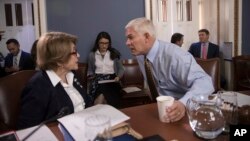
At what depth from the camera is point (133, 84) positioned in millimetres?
3494

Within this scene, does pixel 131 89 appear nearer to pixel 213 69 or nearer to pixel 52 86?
pixel 213 69

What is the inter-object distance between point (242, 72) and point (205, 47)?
47.3 inches

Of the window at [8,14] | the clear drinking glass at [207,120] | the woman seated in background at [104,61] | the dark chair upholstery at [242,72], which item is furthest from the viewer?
the window at [8,14]

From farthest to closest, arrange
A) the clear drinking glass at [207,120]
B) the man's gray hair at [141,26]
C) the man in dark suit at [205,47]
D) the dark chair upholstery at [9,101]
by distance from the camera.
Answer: the man in dark suit at [205,47]
the man's gray hair at [141,26]
the dark chair upholstery at [9,101]
the clear drinking glass at [207,120]

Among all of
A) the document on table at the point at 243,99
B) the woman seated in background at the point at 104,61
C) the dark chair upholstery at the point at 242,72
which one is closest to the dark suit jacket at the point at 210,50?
the dark chair upholstery at the point at 242,72

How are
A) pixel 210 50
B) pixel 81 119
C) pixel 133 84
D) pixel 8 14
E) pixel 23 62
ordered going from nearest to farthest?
pixel 81 119, pixel 133 84, pixel 23 62, pixel 210 50, pixel 8 14

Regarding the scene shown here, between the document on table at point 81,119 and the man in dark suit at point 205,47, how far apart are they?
13.1 ft

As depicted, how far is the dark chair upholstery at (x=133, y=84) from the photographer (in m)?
2.98

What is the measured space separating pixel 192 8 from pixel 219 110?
424 cm

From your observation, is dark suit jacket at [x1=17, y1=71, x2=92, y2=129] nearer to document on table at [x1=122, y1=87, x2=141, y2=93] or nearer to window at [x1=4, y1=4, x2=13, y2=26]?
document on table at [x1=122, y1=87, x2=141, y2=93]

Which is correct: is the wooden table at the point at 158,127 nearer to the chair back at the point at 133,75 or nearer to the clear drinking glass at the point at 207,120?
the clear drinking glass at the point at 207,120

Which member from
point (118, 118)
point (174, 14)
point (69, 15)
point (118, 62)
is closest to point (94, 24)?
point (69, 15)

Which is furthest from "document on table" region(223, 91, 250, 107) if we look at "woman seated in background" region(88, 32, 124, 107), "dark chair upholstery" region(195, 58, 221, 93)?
"woman seated in background" region(88, 32, 124, 107)

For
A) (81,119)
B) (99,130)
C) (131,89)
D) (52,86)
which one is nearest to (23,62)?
(131,89)
